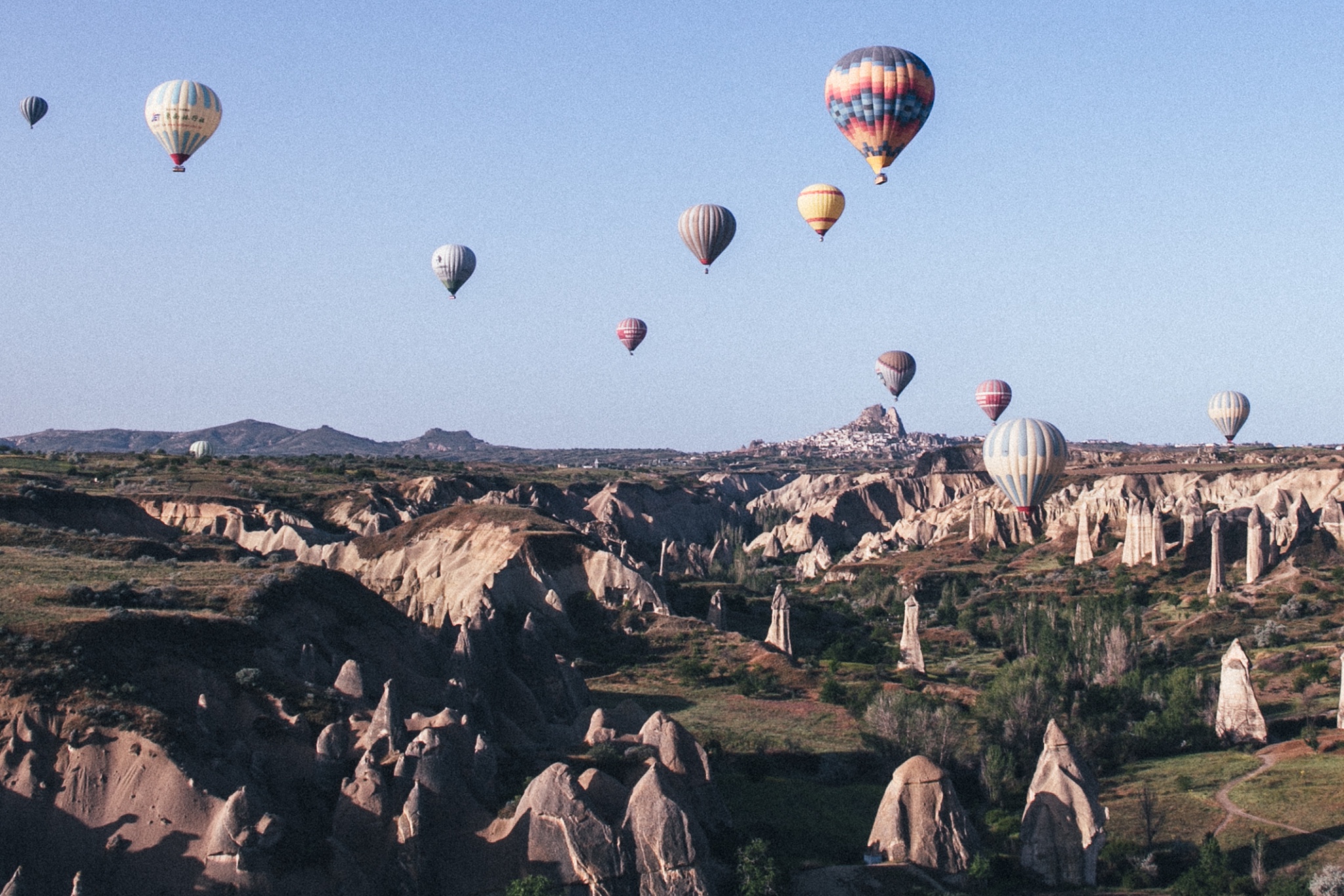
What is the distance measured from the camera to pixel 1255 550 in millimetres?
75938

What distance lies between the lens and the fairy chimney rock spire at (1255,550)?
249 ft

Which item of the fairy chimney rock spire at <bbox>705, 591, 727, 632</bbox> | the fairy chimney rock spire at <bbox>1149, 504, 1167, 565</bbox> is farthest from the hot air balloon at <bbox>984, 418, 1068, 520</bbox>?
the fairy chimney rock spire at <bbox>705, 591, 727, 632</bbox>

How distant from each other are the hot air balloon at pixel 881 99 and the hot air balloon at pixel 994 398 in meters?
57.8

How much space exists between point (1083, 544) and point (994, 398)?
26.9 m

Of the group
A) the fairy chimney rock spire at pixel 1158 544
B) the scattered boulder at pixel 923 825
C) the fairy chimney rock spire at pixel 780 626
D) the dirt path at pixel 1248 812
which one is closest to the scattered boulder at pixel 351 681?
the scattered boulder at pixel 923 825

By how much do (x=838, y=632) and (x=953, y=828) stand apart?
4058cm

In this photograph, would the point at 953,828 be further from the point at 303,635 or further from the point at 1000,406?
the point at 1000,406

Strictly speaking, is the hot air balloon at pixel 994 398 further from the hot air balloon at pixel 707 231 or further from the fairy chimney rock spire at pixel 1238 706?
the fairy chimney rock spire at pixel 1238 706

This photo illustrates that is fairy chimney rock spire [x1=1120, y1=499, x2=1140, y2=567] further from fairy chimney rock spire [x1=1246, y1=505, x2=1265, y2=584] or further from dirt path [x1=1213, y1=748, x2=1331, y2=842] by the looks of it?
dirt path [x1=1213, y1=748, x2=1331, y2=842]

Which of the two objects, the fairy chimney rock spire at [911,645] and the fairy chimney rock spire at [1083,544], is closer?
the fairy chimney rock spire at [911,645]

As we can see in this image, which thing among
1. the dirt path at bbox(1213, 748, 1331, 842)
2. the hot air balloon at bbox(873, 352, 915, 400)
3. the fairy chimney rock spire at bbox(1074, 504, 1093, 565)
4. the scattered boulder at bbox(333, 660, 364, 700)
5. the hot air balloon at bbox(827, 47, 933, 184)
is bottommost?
the dirt path at bbox(1213, 748, 1331, 842)

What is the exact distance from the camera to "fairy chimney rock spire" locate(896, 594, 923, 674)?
58.9m

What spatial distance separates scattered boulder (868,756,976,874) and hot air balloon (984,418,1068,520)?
A: 1839 inches

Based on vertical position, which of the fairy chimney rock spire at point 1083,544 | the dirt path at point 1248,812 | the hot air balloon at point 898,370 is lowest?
the dirt path at point 1248,812
